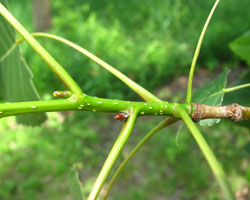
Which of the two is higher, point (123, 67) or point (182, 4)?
A: point (182, 4)

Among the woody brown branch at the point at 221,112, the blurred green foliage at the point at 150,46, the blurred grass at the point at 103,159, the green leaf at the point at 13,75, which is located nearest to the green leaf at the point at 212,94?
the woody brown branch at the point at 221,112

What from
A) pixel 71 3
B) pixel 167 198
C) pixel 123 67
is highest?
pixel 71 3

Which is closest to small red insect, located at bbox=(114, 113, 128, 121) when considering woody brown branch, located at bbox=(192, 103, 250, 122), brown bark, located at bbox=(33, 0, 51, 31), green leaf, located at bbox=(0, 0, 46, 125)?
woody brown branch, located at bbox=(192, 103, 250, 122)

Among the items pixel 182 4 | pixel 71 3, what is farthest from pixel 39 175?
pixel 71 3

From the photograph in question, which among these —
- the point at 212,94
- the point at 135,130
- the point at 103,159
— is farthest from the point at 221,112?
the point at 135,130

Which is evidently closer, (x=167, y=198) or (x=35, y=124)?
(x=35, y=124)

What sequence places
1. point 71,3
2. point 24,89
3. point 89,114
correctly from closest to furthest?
point 24,89
point 89,114
point 71,3

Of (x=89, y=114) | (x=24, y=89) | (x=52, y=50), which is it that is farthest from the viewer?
(x=52, y=50)

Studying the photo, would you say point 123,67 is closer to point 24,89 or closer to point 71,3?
point 71,3
